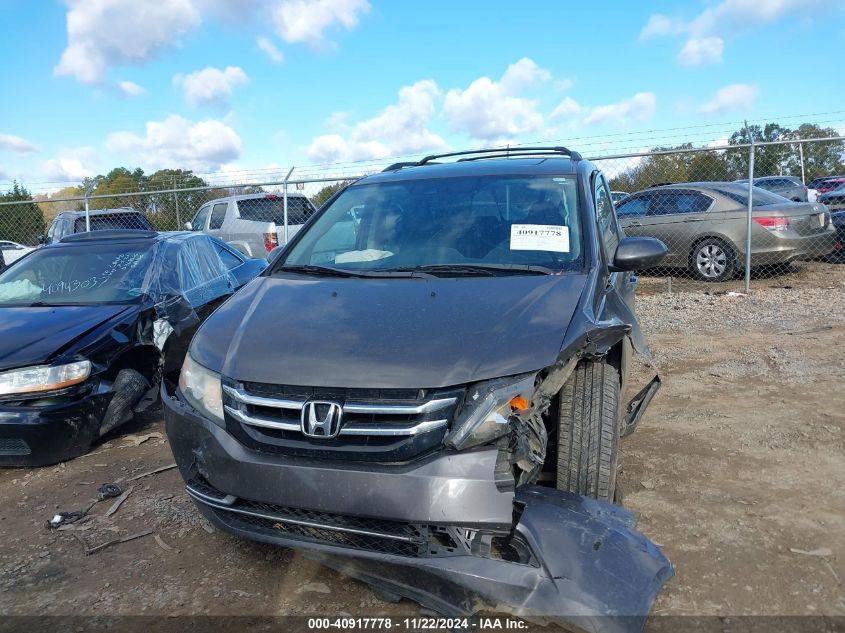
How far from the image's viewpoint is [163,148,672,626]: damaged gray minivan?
2062 millimetres

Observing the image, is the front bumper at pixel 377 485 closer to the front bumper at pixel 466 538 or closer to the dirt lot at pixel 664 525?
the front bumper at pixel 466 538

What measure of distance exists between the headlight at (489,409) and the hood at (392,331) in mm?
45

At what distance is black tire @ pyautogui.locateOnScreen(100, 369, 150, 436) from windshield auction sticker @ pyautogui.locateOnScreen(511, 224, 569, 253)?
286 cm

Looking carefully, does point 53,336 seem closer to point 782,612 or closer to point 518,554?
point 518,554

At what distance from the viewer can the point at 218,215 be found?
12.4 meters

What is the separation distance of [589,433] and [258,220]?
9.97 m

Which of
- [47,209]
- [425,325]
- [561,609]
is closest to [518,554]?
[561,609]

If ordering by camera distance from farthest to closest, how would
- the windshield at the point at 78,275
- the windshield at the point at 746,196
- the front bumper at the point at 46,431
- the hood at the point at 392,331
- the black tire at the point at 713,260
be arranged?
the black tire at the point at 713,260 → the windshield at the point at 746,196 → the windshield at the point at 78,275 → the front bumper at the point at 46,431 → the hood at the point at 392,331

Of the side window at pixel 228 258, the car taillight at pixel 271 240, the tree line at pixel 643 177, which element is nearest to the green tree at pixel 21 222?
the tree line at pixel 643 177

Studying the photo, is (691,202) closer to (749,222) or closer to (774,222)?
(774,222)

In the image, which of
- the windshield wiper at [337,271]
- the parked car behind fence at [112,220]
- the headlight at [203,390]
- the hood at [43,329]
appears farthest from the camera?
the parked car behind fence at [112,220]

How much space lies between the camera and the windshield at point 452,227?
3121mm

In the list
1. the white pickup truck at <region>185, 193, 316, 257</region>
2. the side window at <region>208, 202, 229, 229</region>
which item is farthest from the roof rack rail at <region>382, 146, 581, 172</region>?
the side window at <region>208, 202, 229, 229</region>

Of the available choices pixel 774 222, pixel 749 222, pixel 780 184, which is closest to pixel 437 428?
pixel 749 222
